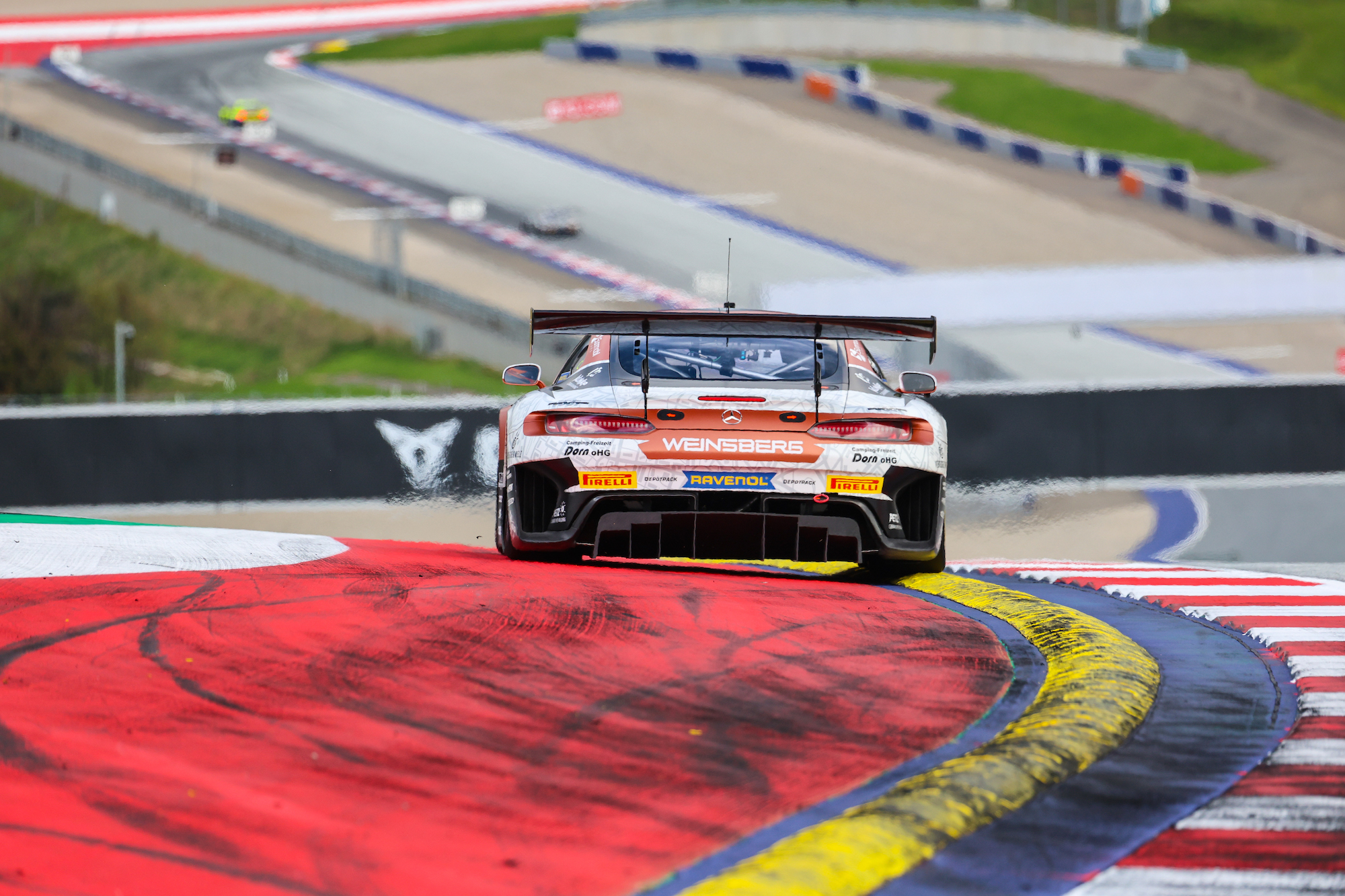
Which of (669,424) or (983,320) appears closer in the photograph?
(669,424)

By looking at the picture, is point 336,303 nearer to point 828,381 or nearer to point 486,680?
point 828,381

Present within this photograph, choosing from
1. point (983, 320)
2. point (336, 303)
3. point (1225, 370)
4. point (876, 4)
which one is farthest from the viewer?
point (876, 4)

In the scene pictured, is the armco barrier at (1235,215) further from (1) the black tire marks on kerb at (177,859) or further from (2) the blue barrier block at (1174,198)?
(1) the black tire marks on kerb at (177,859)

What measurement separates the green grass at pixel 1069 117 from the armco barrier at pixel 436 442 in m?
49.8

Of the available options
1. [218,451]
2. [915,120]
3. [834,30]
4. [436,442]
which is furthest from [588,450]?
[834,30]

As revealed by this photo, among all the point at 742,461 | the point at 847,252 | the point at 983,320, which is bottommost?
the point at 742,461

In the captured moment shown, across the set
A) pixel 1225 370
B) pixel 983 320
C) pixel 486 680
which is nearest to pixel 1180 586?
pixel 486 680

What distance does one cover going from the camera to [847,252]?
144 feet

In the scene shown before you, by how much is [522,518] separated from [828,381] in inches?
59.6

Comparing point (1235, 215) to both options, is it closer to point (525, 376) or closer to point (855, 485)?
point (525, 376)

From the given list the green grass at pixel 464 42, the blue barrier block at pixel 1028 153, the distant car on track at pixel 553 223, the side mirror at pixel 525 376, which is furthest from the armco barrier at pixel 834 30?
the side mirror at pixel 525 376

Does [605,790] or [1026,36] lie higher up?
[1026,36]

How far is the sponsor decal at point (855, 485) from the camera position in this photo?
6385 mm

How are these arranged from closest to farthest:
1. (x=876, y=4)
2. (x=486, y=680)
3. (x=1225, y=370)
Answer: (x=486, y=680), (x=1225, y=370), (x=876, y=4)
